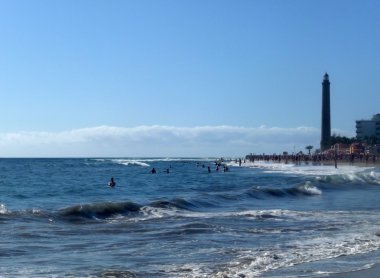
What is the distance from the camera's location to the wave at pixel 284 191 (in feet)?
119

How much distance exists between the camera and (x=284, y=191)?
38.8 meters

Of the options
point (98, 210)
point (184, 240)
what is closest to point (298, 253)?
point (184, 240)

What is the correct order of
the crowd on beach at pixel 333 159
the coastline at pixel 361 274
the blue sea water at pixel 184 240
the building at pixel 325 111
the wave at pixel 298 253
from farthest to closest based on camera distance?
the building at pixel 325 111, the crowd on beach at pixel 333 159, the blue sea water at pixel 184 240, the wave at pixel 298 253, the coastline at pixel 361 274

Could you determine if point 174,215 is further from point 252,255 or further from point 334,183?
point 334,183

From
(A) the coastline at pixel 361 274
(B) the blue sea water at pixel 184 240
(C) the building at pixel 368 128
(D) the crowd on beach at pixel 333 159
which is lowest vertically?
(B) the blue sea water at pixel 184 240

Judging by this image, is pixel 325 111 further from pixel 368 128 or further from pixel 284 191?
pixel 284 191

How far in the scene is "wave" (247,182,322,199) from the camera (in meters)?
36.3

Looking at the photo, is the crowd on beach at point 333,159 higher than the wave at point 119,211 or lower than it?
higher

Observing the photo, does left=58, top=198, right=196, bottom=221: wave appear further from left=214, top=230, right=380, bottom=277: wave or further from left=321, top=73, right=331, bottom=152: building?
left=321, top=73, right=331, bottom=152: building

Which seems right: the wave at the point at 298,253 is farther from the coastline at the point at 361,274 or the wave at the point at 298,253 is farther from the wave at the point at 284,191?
the wave at the point at 284,191

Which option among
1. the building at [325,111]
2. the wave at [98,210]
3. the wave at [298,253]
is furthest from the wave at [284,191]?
the building at [325,111]

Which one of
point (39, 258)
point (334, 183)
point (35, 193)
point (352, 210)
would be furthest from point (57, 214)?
point (334, 183)

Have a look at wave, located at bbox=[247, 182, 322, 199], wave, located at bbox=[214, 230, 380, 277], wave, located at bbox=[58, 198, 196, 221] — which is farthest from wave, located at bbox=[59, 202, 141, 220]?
wave, located at bbox=[247, 182, 322, 199]

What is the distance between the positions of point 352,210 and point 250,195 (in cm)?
1024
